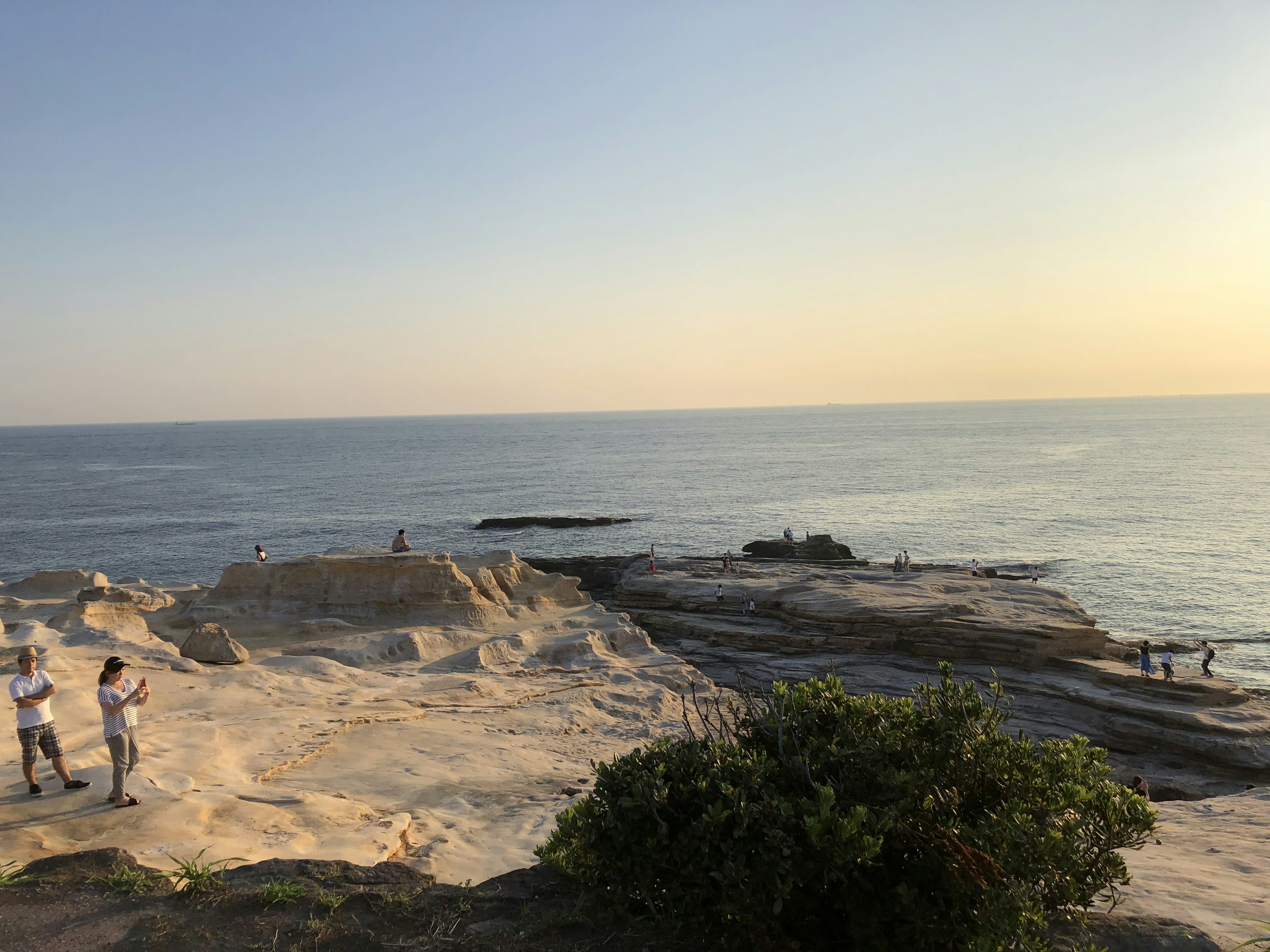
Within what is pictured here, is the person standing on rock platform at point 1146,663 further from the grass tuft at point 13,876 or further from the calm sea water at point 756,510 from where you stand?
the grass tuft at point 13,876

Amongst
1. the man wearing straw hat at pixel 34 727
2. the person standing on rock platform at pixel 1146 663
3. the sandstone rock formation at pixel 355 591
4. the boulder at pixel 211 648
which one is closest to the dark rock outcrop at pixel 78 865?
the man wearing straw hat at pixel 34 727

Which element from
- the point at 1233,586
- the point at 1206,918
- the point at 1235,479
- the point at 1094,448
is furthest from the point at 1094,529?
the point at 1094,448

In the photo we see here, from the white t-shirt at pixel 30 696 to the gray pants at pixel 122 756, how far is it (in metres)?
0.97

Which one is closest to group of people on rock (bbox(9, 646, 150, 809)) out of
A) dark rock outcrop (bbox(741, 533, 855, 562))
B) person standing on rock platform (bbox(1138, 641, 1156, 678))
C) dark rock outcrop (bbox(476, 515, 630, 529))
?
person standing on rock platform (bbox(1138, 641, 1156, 678))

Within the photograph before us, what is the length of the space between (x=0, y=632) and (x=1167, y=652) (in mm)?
30101

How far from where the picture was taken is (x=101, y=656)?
629 inches

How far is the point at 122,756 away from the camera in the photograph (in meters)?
8.55

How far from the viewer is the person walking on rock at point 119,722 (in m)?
8.48

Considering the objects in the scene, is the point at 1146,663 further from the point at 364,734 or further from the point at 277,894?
the point at 277,894

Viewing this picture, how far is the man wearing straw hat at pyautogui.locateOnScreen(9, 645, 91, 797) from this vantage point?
8.73m

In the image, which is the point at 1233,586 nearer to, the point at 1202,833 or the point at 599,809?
the point at 1202,833

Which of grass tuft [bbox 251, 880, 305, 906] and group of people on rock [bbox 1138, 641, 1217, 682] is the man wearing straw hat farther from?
group of people on rock [bbox 1138, 641, 1217, 682]

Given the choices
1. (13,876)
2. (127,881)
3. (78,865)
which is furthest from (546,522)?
(127,881)

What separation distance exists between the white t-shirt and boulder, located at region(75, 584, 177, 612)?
1340 cm
